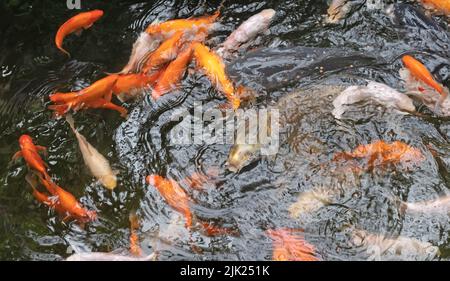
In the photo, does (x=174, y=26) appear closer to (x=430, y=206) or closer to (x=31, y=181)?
(x=31, y=181)

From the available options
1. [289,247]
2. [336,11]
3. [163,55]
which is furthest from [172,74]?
[289,247]

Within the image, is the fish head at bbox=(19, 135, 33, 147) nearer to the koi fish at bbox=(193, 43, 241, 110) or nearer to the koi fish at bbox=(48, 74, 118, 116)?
the koi fish at bbox=(48, 74, 118, 116)

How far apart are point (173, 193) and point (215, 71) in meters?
1.11

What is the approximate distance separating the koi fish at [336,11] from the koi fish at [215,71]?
1120 millimetres

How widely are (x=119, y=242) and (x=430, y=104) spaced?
257cm

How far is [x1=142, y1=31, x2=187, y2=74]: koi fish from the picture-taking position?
189 inches

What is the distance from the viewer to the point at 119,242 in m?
3.98

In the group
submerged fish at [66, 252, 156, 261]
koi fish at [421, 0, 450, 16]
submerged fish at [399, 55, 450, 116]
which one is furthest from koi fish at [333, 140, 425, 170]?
submerged fish at [66, 252, 156, 261]

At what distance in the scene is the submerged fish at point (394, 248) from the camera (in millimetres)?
3869

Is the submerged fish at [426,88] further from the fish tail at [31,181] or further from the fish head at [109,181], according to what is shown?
the fish tail at [31,181]


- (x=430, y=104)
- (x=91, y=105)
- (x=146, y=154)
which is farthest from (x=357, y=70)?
(x=91, y=105)
